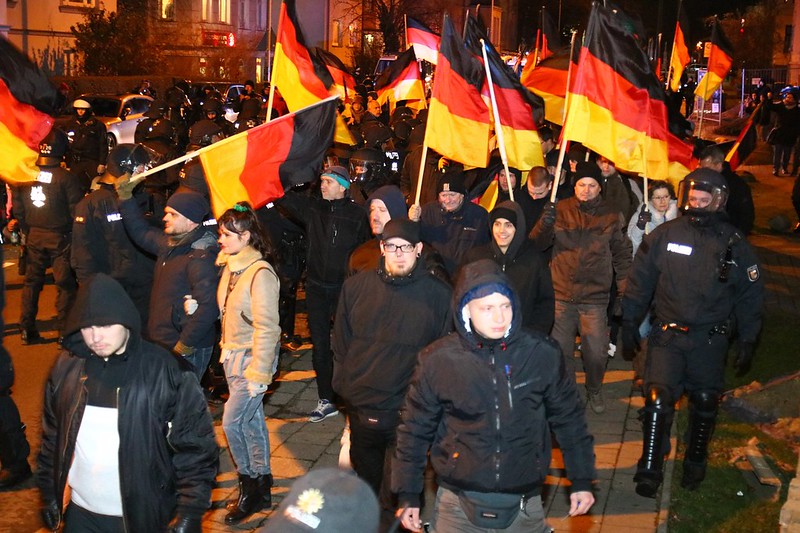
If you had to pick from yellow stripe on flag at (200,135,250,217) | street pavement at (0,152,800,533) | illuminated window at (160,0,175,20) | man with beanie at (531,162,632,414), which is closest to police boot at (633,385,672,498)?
street pavement at (0,152,800,533)

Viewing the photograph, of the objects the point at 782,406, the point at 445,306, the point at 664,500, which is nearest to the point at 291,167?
the point at 445,306

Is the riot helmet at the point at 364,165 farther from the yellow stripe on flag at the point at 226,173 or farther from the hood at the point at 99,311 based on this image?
the hood at the point at 99,311

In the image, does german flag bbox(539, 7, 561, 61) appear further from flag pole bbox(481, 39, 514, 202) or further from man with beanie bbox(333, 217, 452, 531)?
man with beanie bbox(333, 217, 452, 531)

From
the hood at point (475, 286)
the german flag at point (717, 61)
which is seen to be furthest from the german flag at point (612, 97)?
the german flag at point (717, 61)

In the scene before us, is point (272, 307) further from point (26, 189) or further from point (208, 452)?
point (26, 189)

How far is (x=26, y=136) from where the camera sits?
7.32m

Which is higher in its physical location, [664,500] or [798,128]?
[798,128]

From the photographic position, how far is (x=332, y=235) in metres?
8.45

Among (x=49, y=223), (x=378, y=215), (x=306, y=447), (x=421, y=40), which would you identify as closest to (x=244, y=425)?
(x=306, y=447)

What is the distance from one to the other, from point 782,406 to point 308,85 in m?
4.92

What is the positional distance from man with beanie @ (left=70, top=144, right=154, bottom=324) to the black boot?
2.73m

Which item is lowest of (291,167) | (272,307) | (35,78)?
(272,307)

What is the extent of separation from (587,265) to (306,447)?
2.63 m

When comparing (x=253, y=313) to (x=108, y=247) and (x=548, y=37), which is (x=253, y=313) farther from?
(x=548, y=37)
